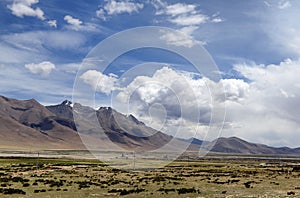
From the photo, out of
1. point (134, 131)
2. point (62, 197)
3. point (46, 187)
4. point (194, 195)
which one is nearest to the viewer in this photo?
point (62, 197)

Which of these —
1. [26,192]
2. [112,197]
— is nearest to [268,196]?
[112,197]

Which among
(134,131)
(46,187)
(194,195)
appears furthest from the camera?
(134,131)

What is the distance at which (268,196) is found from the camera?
4166 centimetres

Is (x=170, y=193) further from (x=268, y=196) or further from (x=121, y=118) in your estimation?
(x=121, y=118)

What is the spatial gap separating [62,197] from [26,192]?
5928mm

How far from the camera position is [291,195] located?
1663 inches

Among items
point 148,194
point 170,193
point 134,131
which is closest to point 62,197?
point 148,194

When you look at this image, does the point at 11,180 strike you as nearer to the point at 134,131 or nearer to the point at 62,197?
the point at 62,197

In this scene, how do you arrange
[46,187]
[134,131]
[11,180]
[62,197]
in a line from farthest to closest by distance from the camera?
[134,131] < [11,180] < [46,187] < [62,197]

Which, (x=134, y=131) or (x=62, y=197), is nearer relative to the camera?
(x=62, y=197)

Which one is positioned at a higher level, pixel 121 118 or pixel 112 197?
pixel 121 118

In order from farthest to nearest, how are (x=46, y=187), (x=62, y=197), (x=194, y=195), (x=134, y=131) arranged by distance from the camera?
(x=134, y=131) → (x=46, y=187) → (x=194, y=195) → (x=62, y=197)

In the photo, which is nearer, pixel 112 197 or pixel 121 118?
pixel 112 197

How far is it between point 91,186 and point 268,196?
2313 cm
